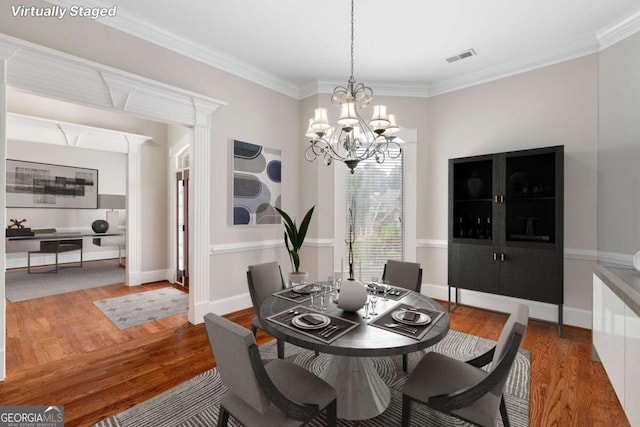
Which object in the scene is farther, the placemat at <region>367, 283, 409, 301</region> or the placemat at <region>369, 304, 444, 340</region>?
the placemat at <region>367, 283, 409, 301</region>

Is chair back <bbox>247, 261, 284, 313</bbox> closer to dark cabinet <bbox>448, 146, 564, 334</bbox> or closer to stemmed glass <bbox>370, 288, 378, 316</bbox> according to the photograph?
stemmed glass <bbox>370, 288, 378, 316</bbox>

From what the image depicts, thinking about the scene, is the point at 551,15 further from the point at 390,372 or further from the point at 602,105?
the point at 390,372

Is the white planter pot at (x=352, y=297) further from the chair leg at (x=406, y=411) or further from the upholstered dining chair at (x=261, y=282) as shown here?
the upholstered dining chair at (x=261, y=282)

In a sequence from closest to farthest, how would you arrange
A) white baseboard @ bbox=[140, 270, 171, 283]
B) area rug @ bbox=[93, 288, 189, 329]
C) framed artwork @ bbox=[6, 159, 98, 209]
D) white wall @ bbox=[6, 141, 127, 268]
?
area rug @ bbox=[93, 288, 189, 329], white baseboard @ bbox=[140, 270, 171, 283], framed artwork @ bbox=[6, 159, 98, 209], white wall @ bbox=[6, 141, 127, 268]

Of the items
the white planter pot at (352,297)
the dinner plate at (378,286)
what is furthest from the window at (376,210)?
the white planter pot at (352,297)

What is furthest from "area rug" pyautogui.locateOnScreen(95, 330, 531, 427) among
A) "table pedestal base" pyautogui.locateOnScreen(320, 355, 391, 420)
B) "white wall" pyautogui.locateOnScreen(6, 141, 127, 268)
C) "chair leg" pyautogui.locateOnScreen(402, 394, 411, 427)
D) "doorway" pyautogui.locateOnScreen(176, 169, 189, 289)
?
"white wall" pyautogui.locateOnScreen(6, 141, 127, 268)

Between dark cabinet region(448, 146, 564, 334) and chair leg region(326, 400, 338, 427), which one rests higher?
dark cabinet region(448, 146, 564, 334)

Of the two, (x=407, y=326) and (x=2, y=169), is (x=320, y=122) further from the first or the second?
(x=2, y=169)

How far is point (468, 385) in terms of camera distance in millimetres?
1566

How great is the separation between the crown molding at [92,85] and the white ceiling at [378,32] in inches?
18.7

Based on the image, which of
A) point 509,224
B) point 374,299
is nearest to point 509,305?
point 509,224

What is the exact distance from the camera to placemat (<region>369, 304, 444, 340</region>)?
61.6 inches

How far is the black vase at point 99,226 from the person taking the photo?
6980 millimetres

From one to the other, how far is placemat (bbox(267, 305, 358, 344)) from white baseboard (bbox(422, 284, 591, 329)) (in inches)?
116
